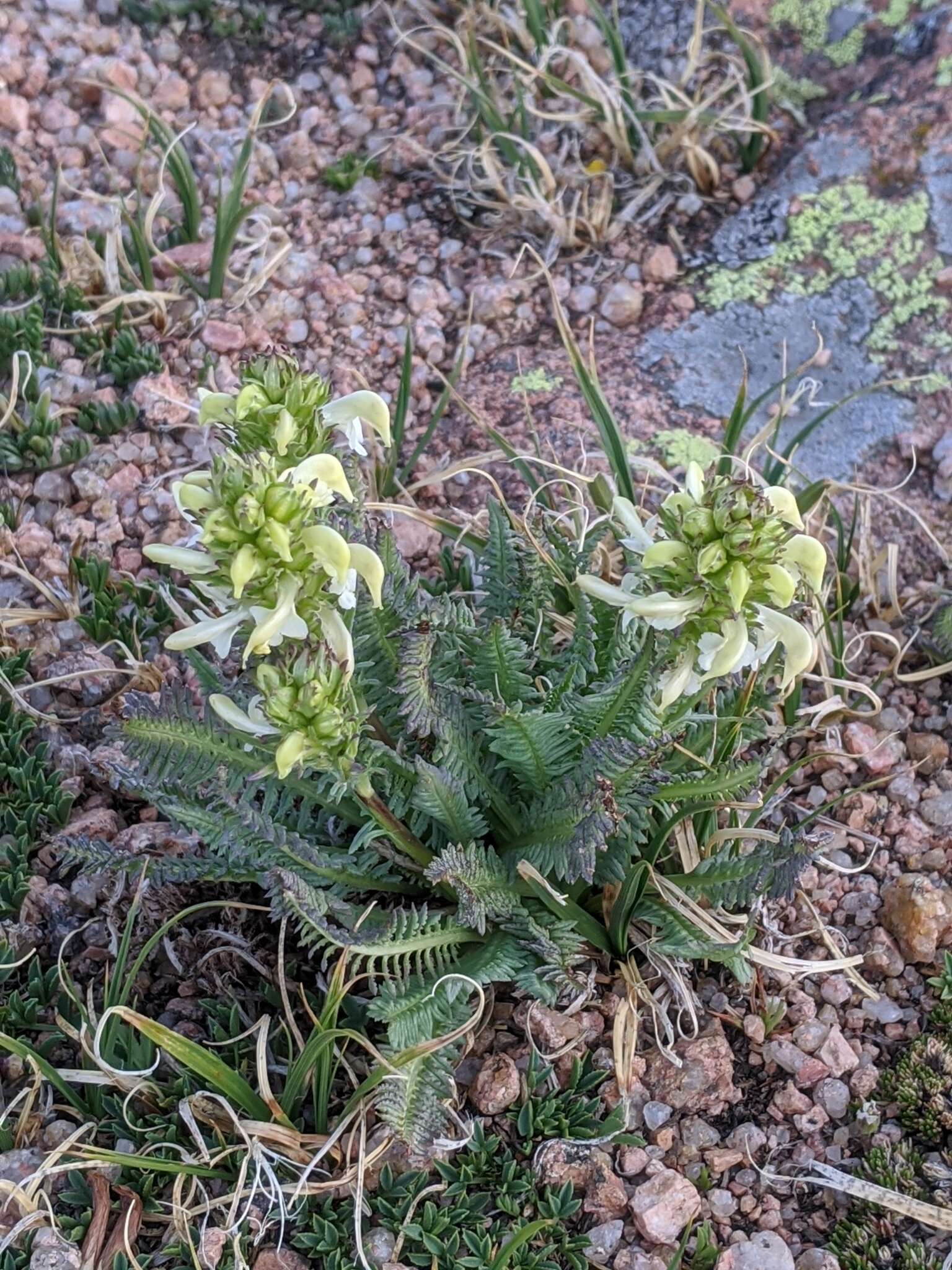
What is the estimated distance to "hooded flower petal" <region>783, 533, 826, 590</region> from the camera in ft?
5.93

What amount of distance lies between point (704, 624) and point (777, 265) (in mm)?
2355

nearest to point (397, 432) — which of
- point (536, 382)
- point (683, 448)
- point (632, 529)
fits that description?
point (536, 382)

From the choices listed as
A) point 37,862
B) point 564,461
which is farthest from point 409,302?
point 37,862

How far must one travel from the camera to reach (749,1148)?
2.36 metres

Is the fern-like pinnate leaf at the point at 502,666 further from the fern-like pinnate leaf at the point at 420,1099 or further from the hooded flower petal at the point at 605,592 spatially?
the fern-like pinnate leaf at the point at 420,1099

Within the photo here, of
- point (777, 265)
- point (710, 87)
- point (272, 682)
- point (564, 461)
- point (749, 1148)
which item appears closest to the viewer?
point (272, 682)

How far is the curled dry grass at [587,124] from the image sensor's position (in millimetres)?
3930

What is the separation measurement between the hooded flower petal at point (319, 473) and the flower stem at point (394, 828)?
0.56 meters

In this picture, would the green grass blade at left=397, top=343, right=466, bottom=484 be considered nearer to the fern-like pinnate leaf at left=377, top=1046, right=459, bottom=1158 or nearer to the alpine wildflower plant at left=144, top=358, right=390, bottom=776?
the alpine wildflower plant at left=144, top=358, right=390, bottom=776

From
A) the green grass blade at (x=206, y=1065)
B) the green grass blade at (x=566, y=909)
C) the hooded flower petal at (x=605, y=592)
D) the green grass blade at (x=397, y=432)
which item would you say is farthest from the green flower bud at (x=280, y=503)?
the green grass blade at (x=397, y=432)

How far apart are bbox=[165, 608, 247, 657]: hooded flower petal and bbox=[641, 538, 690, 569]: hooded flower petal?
1.93ft

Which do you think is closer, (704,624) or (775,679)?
(704,624)

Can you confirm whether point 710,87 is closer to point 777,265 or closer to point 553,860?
point 777,265

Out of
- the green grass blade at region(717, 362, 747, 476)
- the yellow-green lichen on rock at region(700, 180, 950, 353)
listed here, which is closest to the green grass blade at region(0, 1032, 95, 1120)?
the green grass blade at region(717, 362, 747, 476)
